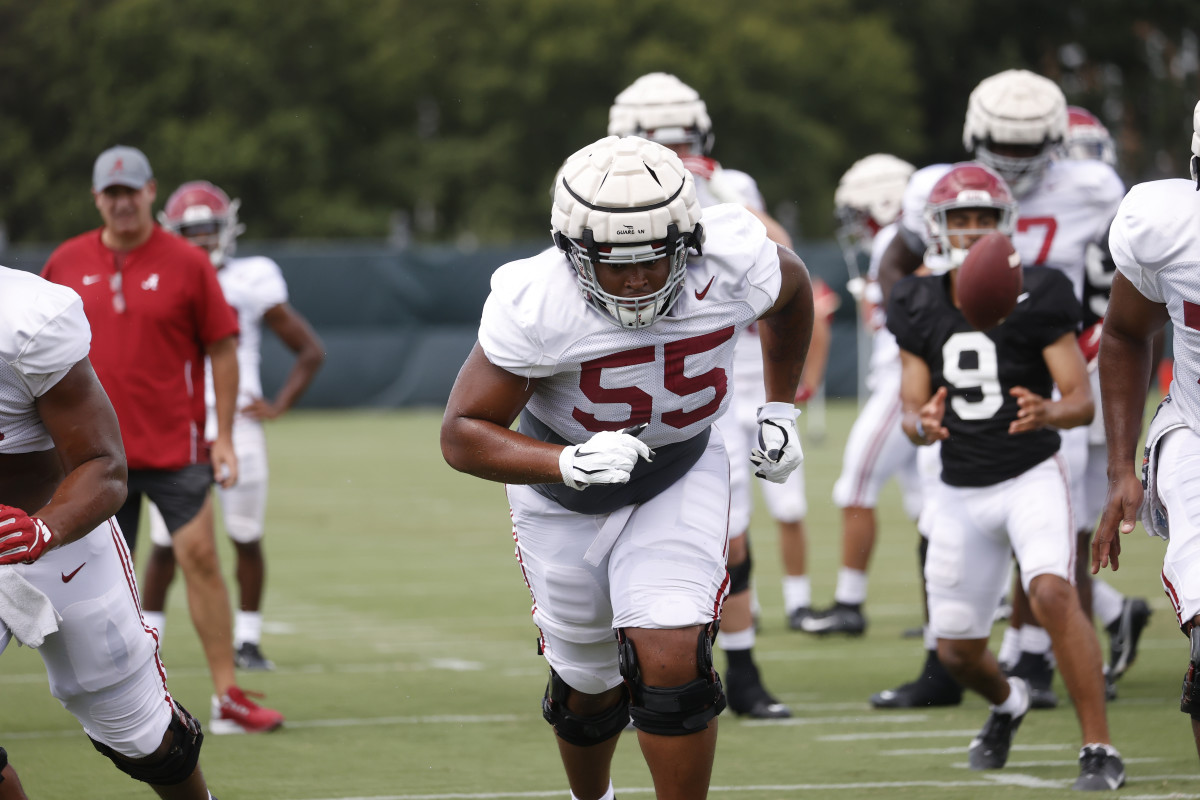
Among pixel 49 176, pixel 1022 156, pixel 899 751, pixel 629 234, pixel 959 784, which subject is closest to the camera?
pixel 629 234

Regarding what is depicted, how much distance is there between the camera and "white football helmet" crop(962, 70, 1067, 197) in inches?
245

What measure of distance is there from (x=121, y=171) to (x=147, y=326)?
0.54 m

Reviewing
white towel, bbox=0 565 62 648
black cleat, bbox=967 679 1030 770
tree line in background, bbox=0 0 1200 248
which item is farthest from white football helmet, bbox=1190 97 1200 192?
tree line in background, bbox=0 0 1200 248

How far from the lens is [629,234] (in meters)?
3.97

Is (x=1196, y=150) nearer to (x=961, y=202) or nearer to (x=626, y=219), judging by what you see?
(x=626, y=219)

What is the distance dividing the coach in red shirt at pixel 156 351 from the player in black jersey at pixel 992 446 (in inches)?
94.4

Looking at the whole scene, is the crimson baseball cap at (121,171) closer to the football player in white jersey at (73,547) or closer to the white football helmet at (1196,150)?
the football player in white jersey at (73,547)

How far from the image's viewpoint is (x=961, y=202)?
18.8 ft

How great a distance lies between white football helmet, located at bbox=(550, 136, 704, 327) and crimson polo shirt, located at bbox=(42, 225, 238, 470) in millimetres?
2606

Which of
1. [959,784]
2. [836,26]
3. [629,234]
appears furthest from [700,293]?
[836,26]

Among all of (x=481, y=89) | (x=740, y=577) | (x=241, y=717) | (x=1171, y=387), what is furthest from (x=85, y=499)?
(x=481, y=89)

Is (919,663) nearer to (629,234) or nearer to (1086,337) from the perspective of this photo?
(1086,337)

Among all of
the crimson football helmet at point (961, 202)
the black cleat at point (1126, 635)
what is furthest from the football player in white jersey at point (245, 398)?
the black cleat at point (1126, 635)

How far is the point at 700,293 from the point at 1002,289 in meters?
1.41
